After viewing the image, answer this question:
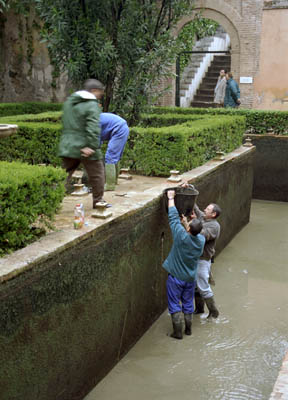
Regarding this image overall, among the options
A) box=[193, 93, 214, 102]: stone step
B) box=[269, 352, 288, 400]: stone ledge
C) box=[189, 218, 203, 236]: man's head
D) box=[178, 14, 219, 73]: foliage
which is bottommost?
box=[269, 352, 288, 400]: stone ledge

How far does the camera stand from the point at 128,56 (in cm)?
908

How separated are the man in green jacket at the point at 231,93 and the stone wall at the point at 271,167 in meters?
Answer: 4.09

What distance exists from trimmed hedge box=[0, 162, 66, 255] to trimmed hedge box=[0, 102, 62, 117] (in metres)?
9.76

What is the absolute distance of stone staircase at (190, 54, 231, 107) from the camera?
74.8ft

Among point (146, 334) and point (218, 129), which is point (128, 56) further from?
point (146, 334)

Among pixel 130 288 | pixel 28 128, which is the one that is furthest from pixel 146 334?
pixel 28 128

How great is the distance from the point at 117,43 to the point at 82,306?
5.68m

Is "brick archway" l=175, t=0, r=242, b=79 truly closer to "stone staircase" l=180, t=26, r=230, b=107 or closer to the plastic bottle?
"stone staircase" l=180, t=26, r=230, b=107

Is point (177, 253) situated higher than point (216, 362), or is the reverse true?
point (177, 253)

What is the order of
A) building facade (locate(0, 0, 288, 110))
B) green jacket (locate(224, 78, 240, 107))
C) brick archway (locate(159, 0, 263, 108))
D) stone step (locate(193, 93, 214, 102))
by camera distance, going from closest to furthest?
green jacket (locate(224, 78, 240, 107)) < building facade (locate(0, 0, 288, 110)) < brick archway (locate(159, 0, 263, 108)) < stone step (locate(193, 93, 214, 102))

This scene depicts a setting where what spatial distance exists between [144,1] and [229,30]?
37.4 feet

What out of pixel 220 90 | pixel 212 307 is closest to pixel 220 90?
pixel 220 90

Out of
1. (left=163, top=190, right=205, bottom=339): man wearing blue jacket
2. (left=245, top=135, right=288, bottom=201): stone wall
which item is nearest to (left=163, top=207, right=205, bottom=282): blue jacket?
(left=163, top=190, right=205, bottom=339): man wearing blue jacket

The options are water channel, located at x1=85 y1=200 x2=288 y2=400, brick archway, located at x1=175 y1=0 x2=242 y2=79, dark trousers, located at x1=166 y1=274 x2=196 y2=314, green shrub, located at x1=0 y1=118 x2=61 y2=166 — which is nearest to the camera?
water channel, located at x1=85 y1=200 x2=288 y2=400
